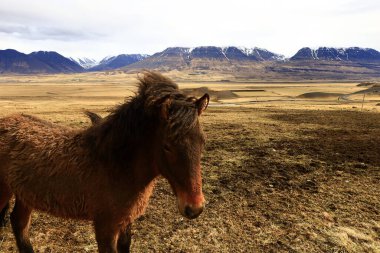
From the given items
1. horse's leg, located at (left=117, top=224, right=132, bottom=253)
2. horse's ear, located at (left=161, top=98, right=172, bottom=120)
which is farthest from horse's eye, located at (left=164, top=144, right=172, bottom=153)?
horse's leg, located at (left=117, top=224, right=132, bottom=253)

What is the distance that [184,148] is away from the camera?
3.45m

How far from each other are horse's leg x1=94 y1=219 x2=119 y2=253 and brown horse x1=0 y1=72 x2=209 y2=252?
0.04 ft

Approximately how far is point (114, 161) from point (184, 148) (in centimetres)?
118

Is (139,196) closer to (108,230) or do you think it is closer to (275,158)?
(108,230)

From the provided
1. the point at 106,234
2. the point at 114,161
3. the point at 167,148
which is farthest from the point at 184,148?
the point at 106,234

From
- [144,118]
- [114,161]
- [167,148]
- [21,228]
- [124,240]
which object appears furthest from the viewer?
[21,228]

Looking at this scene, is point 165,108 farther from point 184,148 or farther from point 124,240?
point 124,240

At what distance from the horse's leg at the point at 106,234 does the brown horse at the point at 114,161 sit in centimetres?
1

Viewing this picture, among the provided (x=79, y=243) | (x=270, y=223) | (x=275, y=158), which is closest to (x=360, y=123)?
(x=275, y=158)

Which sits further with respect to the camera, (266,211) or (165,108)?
(266,211)

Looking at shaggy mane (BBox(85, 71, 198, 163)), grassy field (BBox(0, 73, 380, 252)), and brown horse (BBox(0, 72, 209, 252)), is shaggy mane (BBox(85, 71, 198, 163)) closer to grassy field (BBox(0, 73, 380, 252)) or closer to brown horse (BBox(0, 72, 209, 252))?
brown horse (BBox(0, 72, 209, 252))

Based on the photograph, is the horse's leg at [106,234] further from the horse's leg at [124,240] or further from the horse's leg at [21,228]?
the horse's leg at [21,228]

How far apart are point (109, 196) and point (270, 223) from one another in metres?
4.12

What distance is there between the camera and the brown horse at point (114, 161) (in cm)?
351
